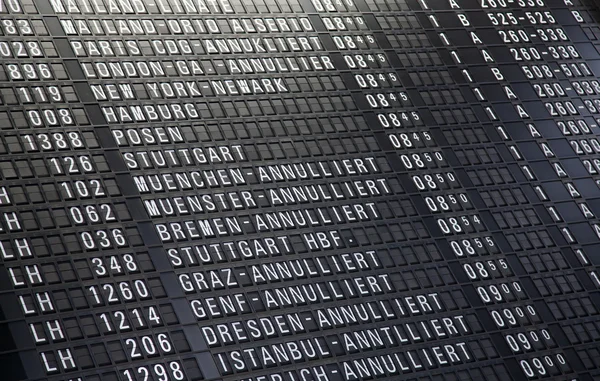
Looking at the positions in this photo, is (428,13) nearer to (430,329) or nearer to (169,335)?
(430,329)

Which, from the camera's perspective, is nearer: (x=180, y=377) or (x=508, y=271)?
(x=180, y=377)

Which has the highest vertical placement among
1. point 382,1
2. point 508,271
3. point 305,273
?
point 382,1

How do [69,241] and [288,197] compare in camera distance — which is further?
[288,197]

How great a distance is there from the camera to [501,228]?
3234 centimetres

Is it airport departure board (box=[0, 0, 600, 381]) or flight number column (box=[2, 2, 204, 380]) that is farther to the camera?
airport departure board (box=[0, 0, 600, 381])

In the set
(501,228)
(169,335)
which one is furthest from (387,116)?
(169,335)

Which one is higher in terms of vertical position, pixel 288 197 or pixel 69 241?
pixel 69 241

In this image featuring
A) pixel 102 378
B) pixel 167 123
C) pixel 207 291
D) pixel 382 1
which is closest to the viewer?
pixel 102 378

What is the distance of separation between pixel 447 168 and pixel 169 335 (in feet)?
34.4

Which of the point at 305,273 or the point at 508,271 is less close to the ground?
the point at 305,273

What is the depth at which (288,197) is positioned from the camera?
30.0 metres

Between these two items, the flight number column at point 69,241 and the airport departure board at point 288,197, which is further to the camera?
the airport departure board at point 288,197

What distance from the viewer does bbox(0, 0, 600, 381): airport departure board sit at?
87.7ft

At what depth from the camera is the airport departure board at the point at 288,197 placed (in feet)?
87.7
